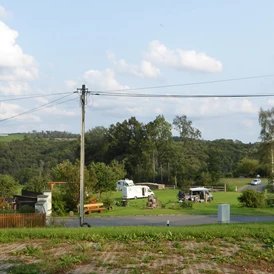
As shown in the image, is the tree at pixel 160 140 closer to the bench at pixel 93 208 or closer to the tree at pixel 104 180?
the tree at pixel 104 180

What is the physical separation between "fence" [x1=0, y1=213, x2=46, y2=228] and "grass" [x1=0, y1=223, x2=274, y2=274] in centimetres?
640

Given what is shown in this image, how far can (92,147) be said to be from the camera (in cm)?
9162

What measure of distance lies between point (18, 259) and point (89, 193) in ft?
78.9

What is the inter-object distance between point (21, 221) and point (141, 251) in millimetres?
9971

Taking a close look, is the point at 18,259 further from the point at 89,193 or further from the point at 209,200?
the point at 209,200

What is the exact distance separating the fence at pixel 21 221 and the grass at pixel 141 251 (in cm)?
640

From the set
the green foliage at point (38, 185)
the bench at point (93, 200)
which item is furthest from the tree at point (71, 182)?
the green foliage at point (38, 185)

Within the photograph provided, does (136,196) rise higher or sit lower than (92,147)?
lower

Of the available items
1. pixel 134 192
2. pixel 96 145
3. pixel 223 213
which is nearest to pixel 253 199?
pixel 134 192

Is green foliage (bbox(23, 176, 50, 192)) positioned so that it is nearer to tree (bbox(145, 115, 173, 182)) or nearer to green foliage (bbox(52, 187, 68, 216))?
green foliage (bbox(52, 187, 68, 216))

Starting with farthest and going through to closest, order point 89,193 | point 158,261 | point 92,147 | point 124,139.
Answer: point 92,147, point 124,139, point 89,193, point 158,261

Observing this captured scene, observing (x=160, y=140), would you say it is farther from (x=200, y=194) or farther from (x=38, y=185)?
(x=38, y=185)

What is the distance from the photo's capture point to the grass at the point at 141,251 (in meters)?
9.02

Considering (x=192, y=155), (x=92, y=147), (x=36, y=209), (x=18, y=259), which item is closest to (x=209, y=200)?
(x=36, y=209)
